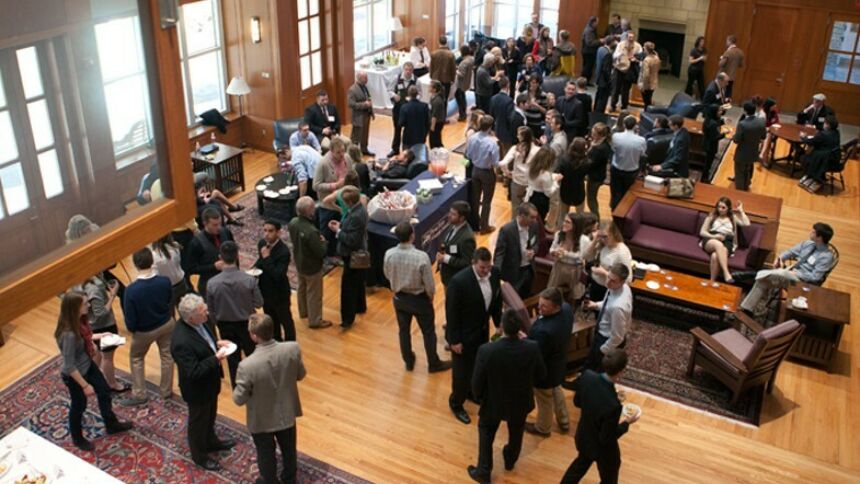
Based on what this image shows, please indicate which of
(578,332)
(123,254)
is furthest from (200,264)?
(123,254)

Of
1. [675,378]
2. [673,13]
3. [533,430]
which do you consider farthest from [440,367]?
[673,13]

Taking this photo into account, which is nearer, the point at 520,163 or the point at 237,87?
the point at 520,163

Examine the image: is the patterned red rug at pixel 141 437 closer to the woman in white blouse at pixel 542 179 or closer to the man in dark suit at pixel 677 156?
the woman in white blouse at pixel 542 179

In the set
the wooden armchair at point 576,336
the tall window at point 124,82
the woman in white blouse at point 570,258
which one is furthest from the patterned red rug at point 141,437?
the tall window at point 124,82

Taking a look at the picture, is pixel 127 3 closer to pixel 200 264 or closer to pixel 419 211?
→ pixel 200 264

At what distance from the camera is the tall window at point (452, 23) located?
17.9m

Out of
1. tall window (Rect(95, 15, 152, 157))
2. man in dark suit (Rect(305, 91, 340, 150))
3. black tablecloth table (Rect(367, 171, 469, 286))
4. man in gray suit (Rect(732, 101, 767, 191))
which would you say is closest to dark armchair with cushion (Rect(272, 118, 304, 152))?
man in dark suit (Rect(305, 91, 340, 150))

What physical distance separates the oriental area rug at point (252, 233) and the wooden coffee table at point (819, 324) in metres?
5.05

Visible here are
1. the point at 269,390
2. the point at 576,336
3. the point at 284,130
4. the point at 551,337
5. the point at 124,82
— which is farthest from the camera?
the point at 284,130

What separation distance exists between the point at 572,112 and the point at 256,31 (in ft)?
16.2

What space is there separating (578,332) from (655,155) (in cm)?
520

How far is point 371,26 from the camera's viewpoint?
53.0 ft

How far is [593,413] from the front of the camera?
503 cm

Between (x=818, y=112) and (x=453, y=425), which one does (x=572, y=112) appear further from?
(x=453, y=425)
